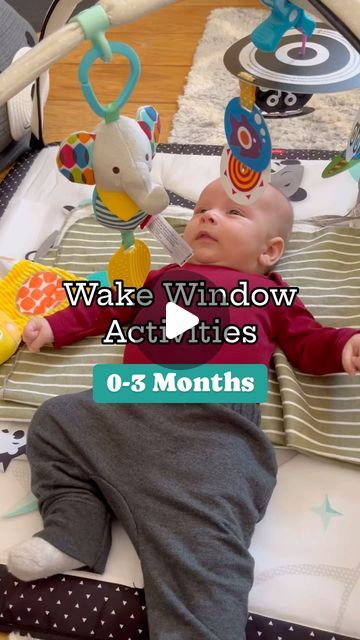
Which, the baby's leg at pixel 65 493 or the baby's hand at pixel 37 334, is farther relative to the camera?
the baby's hand at pixel 37 334

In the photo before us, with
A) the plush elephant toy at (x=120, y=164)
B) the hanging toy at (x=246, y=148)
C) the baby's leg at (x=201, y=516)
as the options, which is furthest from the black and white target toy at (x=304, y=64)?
the baby's leg at (x=201, y=516)

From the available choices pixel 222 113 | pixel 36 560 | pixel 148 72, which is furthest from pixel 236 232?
pixel 148 72

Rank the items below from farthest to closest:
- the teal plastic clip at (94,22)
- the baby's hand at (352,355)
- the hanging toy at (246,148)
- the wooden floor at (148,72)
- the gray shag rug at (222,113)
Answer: the wooden floor at (148,72) → the gray shag rug at (222,113) → the baby's hand at (352,355) → the hanging toy at (246,148) → the teal plastic clip at (94,22)

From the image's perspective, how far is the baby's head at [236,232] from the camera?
1006 mm

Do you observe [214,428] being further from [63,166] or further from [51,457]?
[63,166]

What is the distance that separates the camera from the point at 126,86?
701 millimetres

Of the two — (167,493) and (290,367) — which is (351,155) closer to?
(290,367)

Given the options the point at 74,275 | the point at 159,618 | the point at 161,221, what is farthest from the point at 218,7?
the point at 159,618

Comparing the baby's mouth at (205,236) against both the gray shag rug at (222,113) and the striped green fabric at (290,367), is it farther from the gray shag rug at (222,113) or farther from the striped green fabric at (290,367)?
the gray shag rug at (222,113)

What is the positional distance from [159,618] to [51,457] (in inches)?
8.9

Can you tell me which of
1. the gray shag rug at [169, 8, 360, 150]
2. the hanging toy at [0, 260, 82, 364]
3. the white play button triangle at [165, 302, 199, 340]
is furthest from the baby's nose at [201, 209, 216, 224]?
the gray shag rug at [169, 8, 360, 150]

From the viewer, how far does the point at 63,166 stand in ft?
2.51

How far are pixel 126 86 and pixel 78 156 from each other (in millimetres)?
92
